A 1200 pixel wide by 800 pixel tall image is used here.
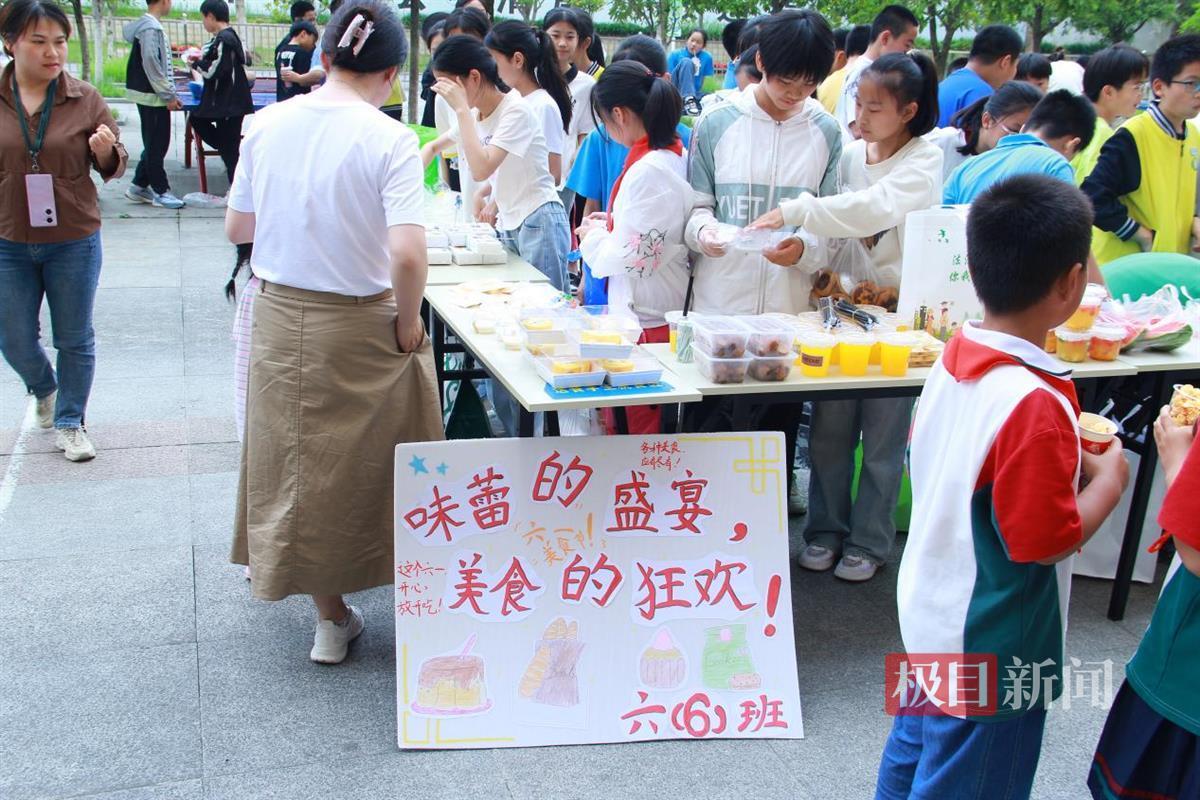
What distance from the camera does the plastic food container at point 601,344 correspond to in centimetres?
285

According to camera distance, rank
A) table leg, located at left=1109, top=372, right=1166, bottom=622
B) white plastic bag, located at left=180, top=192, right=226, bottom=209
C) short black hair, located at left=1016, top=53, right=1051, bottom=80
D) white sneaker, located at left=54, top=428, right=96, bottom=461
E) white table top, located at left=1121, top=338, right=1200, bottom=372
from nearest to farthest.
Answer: white table top, located at left=1121, top=338, right=1200, bottom=372 → table leg, located at left=1109, top=372, right=1166, bottom=622 → white sneaker, located at left=54, top=428, right=96, bottom=461 → short black hair, located at left=1016, top=53, right=1051, bottom=80 → white plastic bag, located at left=180, top=192, right=226, bottom=209

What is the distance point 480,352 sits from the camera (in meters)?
3.13

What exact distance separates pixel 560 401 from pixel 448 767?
0.97 meters

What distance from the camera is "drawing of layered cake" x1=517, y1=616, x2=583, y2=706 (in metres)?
2.76

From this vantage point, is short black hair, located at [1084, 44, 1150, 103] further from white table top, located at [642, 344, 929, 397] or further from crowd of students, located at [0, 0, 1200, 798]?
white table top, located at [642, 344, 929, 397]

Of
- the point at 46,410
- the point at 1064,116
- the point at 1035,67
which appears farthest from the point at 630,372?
the point at 1035,67

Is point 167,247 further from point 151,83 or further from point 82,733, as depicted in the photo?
point 82,733

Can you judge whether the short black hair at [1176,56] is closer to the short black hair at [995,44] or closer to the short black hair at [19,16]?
the short black hair at [995,44]

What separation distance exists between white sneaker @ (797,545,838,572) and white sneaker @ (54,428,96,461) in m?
3.00

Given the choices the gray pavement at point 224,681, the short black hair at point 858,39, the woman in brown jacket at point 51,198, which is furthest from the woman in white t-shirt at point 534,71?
the short black hair at point 858,39

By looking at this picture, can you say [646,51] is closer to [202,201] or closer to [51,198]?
[51,198]

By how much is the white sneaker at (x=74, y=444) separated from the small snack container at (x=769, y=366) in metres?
2.99

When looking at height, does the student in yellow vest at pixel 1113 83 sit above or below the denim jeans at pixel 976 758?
above

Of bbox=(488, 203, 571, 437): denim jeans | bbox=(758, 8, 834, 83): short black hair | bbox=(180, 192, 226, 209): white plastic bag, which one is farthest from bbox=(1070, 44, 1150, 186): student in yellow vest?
bbox=(180, 192, 226, 209): white plastic bag
